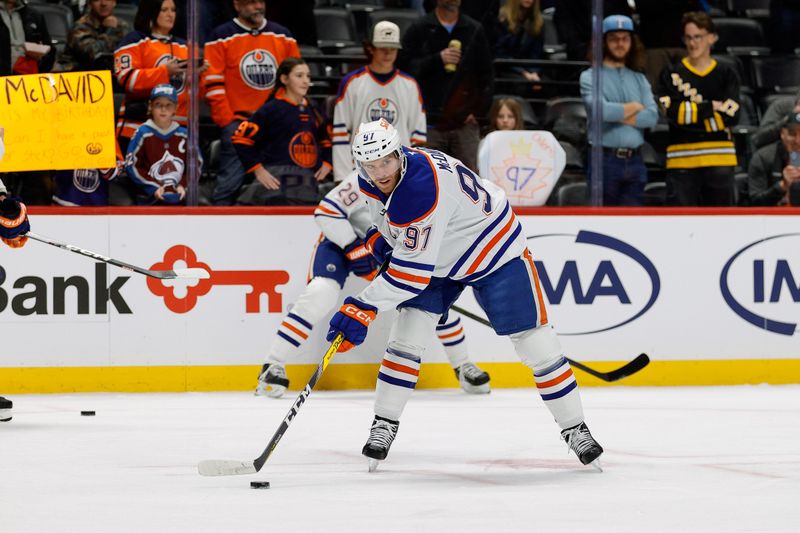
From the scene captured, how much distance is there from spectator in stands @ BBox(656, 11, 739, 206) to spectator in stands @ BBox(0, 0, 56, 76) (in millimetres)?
3113

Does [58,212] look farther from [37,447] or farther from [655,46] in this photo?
[655,46]

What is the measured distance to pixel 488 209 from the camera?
4.28 meters

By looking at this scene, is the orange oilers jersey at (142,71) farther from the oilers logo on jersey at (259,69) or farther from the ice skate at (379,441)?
the ice skate at (379,441)

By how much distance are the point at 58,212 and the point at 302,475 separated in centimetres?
286

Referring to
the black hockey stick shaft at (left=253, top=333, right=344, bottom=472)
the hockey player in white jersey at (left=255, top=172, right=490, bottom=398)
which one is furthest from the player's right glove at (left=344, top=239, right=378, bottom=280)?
the black hockey stick shaft at (left=253, top=333, right=344, bottom=472)

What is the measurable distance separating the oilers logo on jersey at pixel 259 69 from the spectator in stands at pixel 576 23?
4.83 ft

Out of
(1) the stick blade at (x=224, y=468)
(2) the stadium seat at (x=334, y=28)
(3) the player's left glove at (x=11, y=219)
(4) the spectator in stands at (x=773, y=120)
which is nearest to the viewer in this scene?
(1) the stick blade at (x=224, y=468)

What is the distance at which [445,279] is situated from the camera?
434 cm

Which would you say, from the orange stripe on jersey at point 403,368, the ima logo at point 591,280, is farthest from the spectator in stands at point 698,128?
the orange stripe on jersey at point 403,368

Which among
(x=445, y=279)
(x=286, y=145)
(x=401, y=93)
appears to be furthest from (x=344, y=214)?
(x=445, y=279)

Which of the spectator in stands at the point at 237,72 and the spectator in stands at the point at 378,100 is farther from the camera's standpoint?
the spectator in stands at the point at 378,100

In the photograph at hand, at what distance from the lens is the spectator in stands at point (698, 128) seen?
693 cm

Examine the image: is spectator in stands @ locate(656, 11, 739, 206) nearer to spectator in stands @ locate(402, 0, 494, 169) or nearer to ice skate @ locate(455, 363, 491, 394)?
spectator in stands @ locate(402, 0, 494, 169)

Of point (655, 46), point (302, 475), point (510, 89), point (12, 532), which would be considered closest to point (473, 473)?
point (302, 475)
